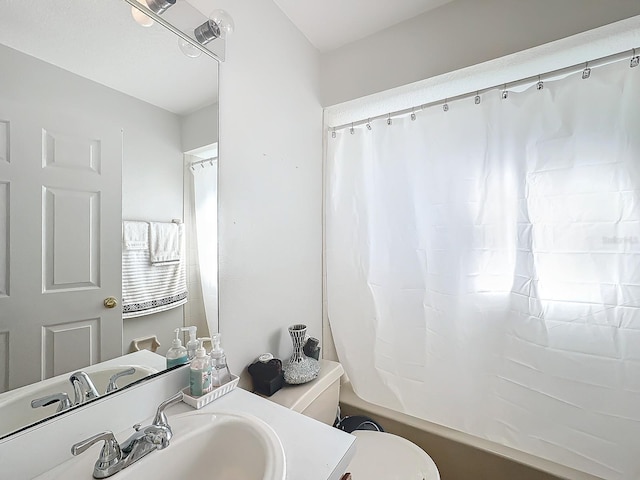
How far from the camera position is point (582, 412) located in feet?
3.67

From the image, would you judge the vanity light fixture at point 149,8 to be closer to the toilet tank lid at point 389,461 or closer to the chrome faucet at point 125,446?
the chrome faucet at point 125,446

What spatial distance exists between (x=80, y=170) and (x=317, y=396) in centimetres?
117

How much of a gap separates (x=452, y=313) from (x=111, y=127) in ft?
4.95

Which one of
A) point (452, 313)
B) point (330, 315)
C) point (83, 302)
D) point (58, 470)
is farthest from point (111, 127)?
point (452, 313)

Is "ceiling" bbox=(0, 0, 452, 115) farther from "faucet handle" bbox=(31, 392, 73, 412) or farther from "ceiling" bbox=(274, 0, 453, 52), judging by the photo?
"faucet handle" bbox=(31, 392, 73, 412)

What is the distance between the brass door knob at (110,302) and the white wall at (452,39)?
1.40 m

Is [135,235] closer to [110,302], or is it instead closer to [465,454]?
[110,302]

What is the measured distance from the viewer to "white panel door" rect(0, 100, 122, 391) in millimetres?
617

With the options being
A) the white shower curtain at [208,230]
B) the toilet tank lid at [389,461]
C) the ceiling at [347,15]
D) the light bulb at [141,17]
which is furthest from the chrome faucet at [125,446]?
the ceiling at [347,15]

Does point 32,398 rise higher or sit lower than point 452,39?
lower

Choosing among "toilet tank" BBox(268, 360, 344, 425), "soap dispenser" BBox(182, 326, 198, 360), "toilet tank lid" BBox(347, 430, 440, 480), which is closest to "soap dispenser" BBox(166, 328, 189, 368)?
"soap dispenser" BBox(182, 326, 198, 360)

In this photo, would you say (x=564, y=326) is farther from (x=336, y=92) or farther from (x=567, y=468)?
(x=336, y=92)

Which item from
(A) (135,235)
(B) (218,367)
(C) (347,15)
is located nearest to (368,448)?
(B) (218,367)

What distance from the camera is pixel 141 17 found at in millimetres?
841
